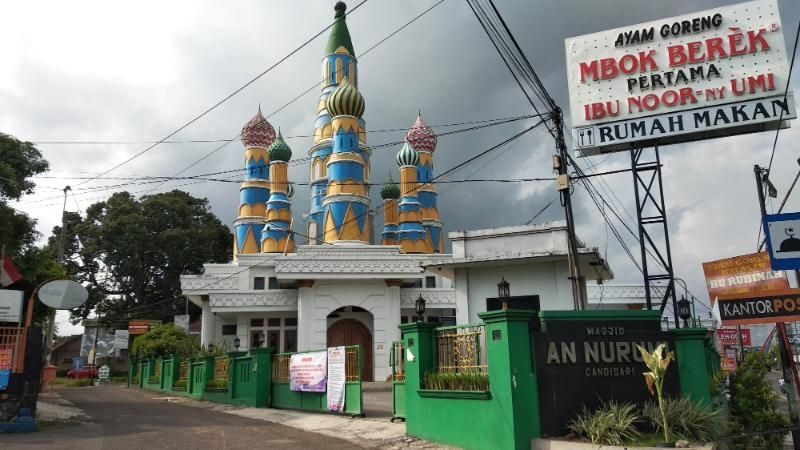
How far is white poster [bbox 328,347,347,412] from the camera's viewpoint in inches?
594

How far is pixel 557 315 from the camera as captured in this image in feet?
32.3

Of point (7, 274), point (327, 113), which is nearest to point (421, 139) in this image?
point (327, 113)

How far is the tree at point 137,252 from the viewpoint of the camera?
54000mm

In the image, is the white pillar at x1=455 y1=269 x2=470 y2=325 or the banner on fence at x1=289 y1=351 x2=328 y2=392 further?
the white pillar at x1=455 y1=269 x2=470 y2=325

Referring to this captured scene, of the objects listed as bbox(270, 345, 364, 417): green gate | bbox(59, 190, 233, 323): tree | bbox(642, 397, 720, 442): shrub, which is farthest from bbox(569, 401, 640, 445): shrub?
bbox(59, 190, 233, 323): tree

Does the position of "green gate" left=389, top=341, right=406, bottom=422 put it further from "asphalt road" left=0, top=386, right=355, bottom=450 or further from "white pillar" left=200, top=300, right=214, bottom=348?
"white pillar" left=200, top=300, right=214, bottom=348

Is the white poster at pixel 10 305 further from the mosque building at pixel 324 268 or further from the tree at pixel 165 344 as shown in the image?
the tree at pixel 165 344

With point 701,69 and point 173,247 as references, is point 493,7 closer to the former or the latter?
point 701,69

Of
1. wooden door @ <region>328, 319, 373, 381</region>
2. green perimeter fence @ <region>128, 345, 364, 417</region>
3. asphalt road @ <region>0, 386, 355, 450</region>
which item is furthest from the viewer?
wooden door @ <region>328, 319, 373, 381</region>

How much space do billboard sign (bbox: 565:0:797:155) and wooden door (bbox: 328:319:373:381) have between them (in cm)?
1940

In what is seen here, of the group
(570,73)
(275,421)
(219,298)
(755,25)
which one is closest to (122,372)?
(219,298)

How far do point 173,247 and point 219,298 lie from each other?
26.1 metres

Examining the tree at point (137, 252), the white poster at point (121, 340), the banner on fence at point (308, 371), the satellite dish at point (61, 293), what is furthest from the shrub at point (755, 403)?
→ the tree at point (137, 252)

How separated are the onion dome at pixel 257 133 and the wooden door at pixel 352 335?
62.5 feet
